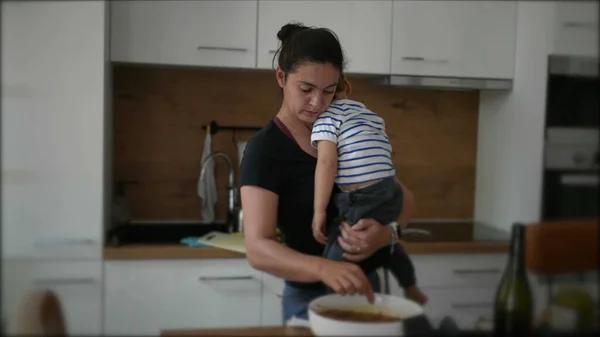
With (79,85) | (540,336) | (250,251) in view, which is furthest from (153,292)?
(540,336)

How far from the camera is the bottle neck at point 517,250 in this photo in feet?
1.54

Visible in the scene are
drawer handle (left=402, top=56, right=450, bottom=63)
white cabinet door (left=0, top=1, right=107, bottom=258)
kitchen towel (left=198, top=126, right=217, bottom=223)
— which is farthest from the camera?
kitchen towel (left=198, top=126, right=217, bottom=223)

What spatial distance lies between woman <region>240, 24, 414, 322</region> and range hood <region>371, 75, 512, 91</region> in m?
0.08

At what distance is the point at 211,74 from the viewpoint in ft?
2.59

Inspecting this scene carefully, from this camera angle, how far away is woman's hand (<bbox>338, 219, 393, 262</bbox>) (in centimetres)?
49

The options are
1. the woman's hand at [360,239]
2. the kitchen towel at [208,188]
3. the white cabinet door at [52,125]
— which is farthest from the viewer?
the kitchen towel at [208,188]

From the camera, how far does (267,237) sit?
1.71 feet

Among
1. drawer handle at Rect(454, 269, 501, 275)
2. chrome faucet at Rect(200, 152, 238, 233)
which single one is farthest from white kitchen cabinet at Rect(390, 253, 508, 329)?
chrome faucet at Rect(200, 152, 238, 233)

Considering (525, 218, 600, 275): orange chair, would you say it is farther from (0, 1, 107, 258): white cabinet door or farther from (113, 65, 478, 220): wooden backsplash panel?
(0, 1, 107, 258): white cabinet door

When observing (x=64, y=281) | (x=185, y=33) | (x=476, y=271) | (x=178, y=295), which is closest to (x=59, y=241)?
(x=64, y=281)

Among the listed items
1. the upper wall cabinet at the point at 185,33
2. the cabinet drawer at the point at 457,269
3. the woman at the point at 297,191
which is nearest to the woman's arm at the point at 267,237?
the woman at the point at 297,191

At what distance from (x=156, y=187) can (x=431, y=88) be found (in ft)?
1.18

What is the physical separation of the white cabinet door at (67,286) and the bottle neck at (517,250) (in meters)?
0.33

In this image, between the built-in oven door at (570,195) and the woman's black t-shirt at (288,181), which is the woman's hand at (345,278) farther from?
the built-in oven door at (570,195)
